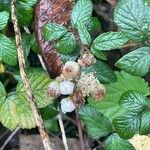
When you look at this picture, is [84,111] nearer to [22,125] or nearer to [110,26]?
[22,125]

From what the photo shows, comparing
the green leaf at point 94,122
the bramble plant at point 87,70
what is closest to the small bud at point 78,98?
the bramble plant at point 87,70

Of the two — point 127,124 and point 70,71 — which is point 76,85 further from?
point 127,124

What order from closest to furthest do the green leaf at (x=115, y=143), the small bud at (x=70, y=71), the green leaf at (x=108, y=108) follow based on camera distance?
the small bud at (x=70, y=71), the green leaf at (x=115, y=143), the green leaf at (x=108, y=108)

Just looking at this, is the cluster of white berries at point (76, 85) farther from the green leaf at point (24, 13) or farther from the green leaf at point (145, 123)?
the green leaf at point (24, 13)

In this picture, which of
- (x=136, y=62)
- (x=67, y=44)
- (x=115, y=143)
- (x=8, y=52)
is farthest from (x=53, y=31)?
(x=115, y=143)

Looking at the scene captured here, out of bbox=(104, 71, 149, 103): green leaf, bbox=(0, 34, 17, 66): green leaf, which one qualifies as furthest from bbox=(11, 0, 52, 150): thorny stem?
bbox=(104, 71, 149, 103): green leaf

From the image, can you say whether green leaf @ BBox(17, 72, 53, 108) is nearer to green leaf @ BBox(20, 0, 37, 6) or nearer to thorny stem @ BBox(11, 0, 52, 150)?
thorny stem @ BBox(11, 0, 52, 150)
